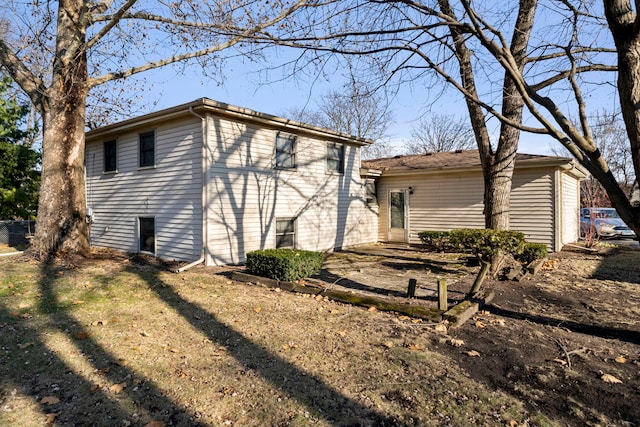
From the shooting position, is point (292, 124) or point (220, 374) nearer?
point (220, 374)

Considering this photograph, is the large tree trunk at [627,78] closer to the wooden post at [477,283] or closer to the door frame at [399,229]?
the wooden post at [477,283]

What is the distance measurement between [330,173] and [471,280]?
666 cm

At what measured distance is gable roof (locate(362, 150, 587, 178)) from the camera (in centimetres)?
1171

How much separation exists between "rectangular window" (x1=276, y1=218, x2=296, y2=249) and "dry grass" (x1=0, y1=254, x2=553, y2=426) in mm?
5257

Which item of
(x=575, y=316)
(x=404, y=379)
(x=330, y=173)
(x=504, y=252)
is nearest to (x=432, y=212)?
(x=330, y=173)

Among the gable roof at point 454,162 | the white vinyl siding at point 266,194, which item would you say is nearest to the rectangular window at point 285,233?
the white vinyl siding at point 266,194

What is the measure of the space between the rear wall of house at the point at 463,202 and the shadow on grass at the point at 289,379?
36.2ft

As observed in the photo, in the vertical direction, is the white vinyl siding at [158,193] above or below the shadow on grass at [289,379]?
above

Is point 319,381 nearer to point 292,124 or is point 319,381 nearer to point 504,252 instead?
point 504,252

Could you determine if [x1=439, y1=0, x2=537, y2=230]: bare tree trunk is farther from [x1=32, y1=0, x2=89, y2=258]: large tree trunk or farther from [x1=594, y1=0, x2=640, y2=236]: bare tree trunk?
[x1=32, y1=0, x2=89, y2=258]: large tree trunk

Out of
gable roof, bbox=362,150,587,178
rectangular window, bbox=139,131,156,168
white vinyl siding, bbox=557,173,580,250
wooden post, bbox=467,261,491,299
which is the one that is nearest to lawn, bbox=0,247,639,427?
wooden post, bbox=467,261,491,299

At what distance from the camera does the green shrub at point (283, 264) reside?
277 inches

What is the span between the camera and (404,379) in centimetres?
338

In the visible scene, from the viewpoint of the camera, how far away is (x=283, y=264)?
7.00 meters
